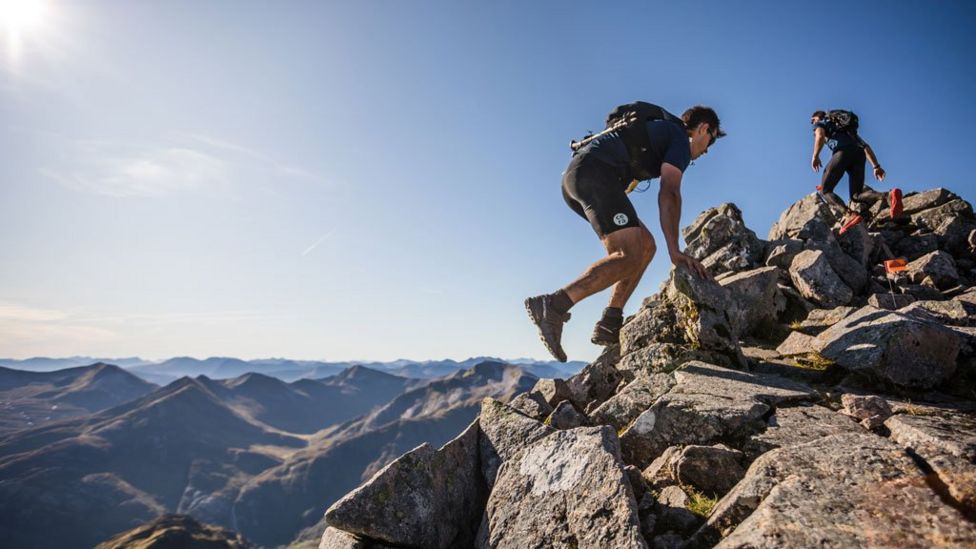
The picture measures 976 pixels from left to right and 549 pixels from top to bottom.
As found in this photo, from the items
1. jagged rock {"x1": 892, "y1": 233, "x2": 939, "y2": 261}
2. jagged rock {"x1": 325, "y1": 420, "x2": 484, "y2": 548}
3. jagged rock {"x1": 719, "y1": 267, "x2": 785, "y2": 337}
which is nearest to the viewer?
jagged rock {"x1": 325, "y1": 420, "x2": 484, "y2": 548}

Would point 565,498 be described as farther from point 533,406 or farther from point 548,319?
point 548,319

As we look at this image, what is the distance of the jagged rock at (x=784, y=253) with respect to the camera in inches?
514

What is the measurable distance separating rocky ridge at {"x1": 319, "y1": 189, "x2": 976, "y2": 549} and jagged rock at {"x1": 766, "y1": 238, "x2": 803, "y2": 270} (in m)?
2.90

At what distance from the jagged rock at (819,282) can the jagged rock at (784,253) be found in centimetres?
107

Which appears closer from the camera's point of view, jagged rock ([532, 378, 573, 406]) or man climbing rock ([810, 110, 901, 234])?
jagged rock ([532, 378, 573, 406])

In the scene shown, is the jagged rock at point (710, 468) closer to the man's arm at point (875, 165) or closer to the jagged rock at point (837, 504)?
the jagged rock at point (837, 504)

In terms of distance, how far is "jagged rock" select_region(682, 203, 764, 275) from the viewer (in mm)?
13891

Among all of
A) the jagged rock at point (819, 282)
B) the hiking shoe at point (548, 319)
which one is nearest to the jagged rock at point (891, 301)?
the jagged rock at point (819, 282)

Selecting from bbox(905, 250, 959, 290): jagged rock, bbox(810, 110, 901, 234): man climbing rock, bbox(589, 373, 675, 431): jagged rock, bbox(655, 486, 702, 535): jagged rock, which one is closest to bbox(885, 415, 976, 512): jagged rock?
bbox(655, 486, 702, 535): jagged rock

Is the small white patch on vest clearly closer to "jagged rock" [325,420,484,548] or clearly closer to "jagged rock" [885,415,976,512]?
"jagged rock" [325,420,484,548]

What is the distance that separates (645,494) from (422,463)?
2.58 m

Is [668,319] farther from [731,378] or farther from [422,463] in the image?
[422,463]

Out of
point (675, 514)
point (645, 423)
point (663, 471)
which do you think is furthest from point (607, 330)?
point (675, 514)

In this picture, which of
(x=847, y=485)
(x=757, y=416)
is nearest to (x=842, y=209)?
(x=757, y=416)
